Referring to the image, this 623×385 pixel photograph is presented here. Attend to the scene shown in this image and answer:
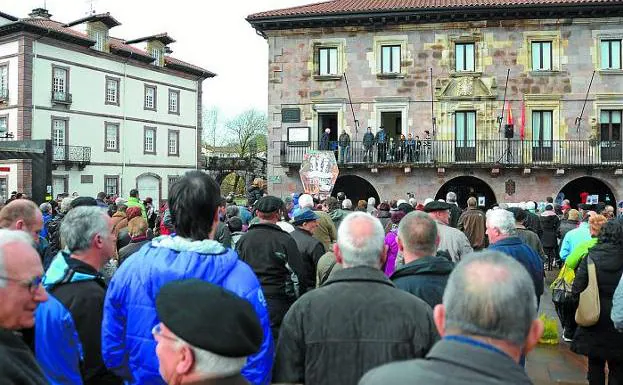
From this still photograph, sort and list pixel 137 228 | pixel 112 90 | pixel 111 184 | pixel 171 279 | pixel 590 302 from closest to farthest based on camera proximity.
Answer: pixel 171 279, pixel 590 302, pixel 137 228, pixel 111 184, pixel 112 90

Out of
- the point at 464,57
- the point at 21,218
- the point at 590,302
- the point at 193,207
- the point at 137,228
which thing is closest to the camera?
the point at 193,207

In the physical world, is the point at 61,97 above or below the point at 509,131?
above

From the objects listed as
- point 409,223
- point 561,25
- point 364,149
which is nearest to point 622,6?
point 561,25

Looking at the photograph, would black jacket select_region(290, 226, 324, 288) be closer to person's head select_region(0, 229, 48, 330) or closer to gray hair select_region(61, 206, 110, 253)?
gray hair select_region(61, 206, 110, 253)

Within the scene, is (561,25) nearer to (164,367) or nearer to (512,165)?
(512,165)

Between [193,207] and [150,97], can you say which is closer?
[193,207]

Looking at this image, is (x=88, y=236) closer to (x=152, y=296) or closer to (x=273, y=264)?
(x=152, y=296)

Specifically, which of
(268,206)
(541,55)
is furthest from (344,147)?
(268,206)

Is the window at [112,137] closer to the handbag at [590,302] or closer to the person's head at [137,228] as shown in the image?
the person's head at [137,228]

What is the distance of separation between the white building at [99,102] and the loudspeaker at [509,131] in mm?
22392

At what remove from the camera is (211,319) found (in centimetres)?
196

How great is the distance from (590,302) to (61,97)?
3570 centimetres

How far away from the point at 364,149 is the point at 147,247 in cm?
2280

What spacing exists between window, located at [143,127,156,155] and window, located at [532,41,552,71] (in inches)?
1055
